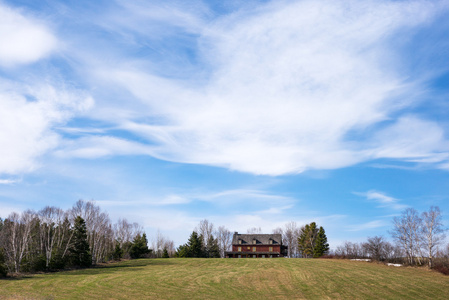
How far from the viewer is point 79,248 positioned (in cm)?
5981

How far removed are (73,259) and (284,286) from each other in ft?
127

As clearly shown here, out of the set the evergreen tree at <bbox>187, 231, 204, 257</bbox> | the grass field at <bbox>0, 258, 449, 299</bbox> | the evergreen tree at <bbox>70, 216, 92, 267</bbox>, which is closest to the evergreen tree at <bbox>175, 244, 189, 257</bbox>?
the evergreen tree at <bbox>187, 231, 204, 257</bbox>

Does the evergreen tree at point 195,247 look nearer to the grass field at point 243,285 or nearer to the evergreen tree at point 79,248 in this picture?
the evergreen tree at point 79,248

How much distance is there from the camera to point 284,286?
130 feet

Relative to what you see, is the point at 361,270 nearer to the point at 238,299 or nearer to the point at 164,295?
the point at 238,299

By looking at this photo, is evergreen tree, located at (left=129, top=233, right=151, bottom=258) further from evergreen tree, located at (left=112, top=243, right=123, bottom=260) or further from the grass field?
the grass field

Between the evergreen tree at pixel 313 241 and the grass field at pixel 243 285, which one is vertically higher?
the evergreen tree at pixel 313 241

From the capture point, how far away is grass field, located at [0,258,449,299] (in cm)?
3472

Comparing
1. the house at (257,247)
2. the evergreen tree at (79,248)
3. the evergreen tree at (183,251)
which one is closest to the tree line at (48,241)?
the evergreen tree at (79,248)

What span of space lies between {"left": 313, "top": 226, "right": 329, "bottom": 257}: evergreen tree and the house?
525 inches

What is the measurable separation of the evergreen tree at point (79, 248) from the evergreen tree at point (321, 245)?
179ft

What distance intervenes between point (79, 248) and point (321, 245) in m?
57.5

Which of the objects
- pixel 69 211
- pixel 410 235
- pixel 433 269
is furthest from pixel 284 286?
pixel 69 211

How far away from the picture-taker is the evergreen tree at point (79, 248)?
194ft
